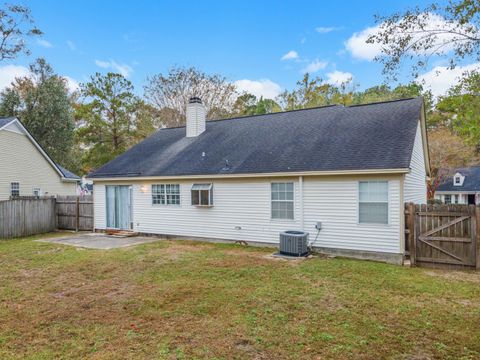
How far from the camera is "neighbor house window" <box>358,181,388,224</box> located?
27.0 ft

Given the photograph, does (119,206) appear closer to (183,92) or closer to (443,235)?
(443,235)

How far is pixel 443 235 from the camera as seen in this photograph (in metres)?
7.46

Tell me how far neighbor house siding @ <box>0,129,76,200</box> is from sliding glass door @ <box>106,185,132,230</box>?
708 cm

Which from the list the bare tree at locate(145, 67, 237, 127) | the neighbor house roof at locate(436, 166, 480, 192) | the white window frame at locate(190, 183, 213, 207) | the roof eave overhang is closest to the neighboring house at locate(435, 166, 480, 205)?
the neighbor house roof at locate(436, 166, 480, 192)

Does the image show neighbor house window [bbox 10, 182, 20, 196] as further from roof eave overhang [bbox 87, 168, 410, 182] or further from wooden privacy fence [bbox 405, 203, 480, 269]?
wooden privacy fence [bbox 405, 203, 480, 269]

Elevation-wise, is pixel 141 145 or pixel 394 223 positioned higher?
pixel 141 145

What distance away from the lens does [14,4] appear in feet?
45.8

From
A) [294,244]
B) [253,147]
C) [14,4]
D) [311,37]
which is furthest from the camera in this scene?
[311,37]

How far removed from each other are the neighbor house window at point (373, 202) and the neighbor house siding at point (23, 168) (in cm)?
1751

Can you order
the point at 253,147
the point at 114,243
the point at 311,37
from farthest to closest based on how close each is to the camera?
the point at 311,37, the point at 253,147, the point at 114,243

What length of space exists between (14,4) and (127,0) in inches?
196

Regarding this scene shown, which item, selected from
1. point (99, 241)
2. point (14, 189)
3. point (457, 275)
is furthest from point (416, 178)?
point (14, 189)

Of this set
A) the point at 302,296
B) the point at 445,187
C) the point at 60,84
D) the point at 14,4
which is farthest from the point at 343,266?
the point at 445,187

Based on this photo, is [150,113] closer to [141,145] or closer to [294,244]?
[141,145]
